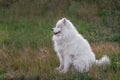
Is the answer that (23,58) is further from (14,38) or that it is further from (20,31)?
(20,31)

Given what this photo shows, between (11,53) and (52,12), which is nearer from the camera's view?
(11,53)

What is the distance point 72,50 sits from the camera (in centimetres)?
879

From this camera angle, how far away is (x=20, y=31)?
14.4 m

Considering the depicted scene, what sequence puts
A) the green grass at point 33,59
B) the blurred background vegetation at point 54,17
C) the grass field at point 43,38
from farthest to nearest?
the blurred background vegetation at point 54,17
the grass field at point 43,38
the green grass at point 33,59

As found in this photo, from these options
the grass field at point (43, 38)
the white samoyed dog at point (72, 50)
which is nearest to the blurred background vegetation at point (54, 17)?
the grass field at point (43, 38)

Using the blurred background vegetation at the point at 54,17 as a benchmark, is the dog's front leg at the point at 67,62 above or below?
below

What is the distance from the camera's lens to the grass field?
8.53 metres

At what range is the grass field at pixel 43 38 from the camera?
8.53m

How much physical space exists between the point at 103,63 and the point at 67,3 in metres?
9.85

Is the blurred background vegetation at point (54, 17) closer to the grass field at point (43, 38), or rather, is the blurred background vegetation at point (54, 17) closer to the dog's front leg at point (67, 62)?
the grass field at point (43, 38)

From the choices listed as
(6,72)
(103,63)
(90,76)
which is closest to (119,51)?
(103,63)

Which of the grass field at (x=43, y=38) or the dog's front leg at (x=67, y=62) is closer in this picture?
the grass field at (x=43, y=38)

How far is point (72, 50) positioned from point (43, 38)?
14.5 feet

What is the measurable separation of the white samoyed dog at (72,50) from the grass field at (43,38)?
0.24 meters
